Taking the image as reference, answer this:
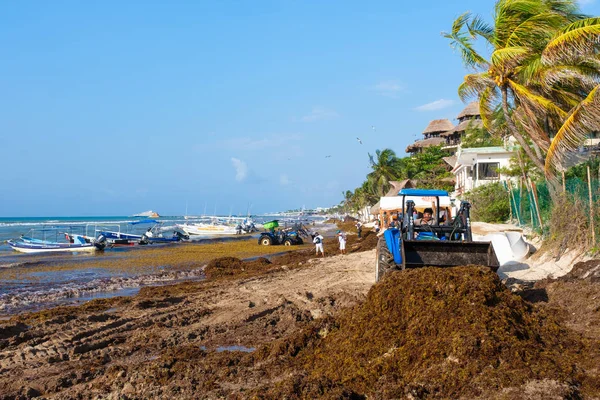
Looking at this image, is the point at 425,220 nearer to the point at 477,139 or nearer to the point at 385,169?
the point at 477,139

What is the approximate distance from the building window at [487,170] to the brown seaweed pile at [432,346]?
26.2m

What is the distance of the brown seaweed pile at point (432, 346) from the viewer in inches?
215

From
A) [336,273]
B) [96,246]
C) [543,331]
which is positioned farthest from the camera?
[96,246]

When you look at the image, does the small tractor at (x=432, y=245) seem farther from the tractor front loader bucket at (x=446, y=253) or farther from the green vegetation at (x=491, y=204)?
the green vegetation at (x=491, y=204)

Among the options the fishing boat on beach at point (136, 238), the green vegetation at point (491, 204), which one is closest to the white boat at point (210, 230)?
the fishing boat on beach at point (136, 238)

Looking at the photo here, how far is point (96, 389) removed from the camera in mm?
6234

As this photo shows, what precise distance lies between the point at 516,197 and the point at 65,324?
18.3 m

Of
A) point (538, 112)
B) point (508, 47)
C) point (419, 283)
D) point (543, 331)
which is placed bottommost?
point (543, 331)

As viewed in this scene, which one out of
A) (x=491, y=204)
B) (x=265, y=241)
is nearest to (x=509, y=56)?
(x=491, y=204)

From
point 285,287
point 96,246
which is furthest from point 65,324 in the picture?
point 96,246

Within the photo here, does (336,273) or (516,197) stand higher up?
(516,197)

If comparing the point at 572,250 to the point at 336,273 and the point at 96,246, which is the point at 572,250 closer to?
the point at 336,273

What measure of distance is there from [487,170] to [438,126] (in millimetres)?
32431

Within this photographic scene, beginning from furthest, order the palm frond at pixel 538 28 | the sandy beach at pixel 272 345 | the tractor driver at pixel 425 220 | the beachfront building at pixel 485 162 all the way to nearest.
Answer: the beachfront building at pixel 485 162 < the palm frond at pixel 538 28 < the tractor driver at pixel 425 220 < the sandy beach at pixel 272 345
